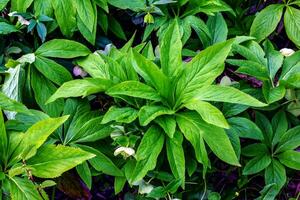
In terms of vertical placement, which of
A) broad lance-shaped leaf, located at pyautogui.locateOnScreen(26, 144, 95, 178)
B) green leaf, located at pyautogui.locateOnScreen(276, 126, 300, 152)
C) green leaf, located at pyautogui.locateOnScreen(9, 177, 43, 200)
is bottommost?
green leaf, located at pyautogui.locateOnScreen(276, 126, 300, 152)

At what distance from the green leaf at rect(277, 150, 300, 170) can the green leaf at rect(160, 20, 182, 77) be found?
1.35 feet

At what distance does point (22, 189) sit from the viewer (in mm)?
1301

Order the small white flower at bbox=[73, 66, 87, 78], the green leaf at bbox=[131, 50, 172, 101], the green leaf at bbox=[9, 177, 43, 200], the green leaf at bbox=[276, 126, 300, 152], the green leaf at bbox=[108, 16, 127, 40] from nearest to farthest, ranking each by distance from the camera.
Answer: the green leaf at bbox=[9, 177, 43, 200] < the green leaf at bbox=[131, 50, 172, 101] < the green leaf at bbox=[276, 126, 300, 152] < the small white flower at bbox=[73, 66, 87, 78] < the green leaf at bbox=[108, 16, 127, 40]

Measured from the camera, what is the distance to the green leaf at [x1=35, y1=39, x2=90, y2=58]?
1584mm

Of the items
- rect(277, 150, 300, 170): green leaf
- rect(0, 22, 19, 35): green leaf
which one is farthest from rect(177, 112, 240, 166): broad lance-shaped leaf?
rect(0, 22, 19, 35): green leaf

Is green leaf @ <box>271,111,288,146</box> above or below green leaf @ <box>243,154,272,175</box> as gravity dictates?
above

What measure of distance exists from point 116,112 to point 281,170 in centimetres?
52

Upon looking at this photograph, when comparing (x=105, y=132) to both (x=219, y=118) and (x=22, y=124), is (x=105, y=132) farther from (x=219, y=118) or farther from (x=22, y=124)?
(x=219, y=118)

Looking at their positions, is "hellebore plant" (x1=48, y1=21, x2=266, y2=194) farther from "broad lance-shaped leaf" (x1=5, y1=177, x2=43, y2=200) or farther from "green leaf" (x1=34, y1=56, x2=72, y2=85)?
"broad lance-shaped leaf" (x1=5, y1=177, x2=43, y2=200)

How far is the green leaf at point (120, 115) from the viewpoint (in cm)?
137

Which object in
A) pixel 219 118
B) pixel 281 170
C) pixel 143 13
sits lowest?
pixel 281 170

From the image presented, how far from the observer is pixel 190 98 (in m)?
1.39

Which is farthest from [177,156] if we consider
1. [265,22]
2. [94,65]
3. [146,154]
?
[265,22]

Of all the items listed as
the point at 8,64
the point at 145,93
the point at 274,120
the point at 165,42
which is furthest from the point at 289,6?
the point at 8,64
